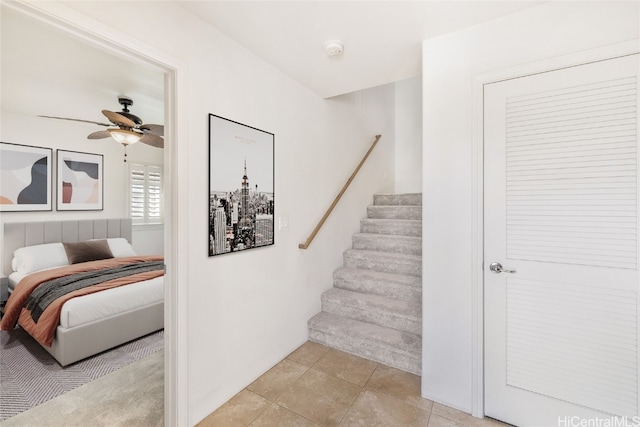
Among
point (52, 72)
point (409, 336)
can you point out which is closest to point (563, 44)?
point (409, 336)

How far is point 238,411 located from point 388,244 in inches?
84.5

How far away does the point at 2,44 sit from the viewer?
1935 mm

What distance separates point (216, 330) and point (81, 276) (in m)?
2.06

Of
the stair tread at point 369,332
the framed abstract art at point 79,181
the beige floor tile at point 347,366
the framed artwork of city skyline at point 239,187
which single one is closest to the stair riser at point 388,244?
the stair tread at point 369,332

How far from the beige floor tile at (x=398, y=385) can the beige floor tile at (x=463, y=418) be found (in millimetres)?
67

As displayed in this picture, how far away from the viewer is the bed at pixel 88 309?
2227 mm

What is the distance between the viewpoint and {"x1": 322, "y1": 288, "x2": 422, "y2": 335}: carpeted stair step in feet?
7.76

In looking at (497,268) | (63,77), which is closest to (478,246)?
(497,268)

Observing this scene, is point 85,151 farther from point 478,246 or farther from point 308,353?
point 478,246

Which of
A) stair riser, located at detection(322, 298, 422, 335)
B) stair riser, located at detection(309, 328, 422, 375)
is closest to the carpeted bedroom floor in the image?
stair riser, located at detection(309, 328, 422, 375)

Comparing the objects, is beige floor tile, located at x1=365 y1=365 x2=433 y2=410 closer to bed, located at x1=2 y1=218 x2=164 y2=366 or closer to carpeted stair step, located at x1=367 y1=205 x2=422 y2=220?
carpeted stair step, located at x1=367 y1=205 x2=422 y2=220

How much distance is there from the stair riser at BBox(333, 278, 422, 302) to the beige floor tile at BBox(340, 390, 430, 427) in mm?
947

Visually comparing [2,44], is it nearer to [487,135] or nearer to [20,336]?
[20,336]

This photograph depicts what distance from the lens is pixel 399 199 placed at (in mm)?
3855
